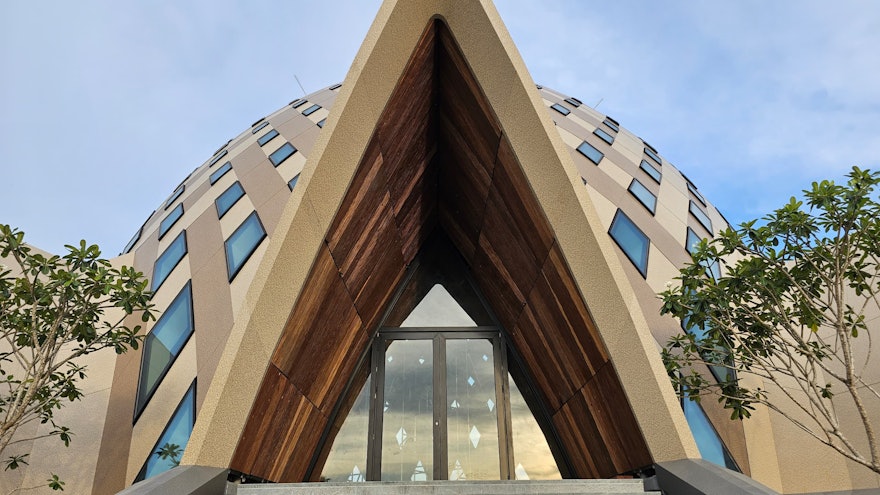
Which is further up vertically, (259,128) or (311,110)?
(311,110)

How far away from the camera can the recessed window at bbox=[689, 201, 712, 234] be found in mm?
14502

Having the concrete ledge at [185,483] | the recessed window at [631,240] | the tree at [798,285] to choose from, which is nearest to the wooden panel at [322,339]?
the concrete ledge at [185,483]

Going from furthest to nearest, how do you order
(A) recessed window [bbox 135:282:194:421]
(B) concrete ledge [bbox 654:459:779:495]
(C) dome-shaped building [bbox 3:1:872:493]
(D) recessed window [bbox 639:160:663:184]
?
(D) recessed window [bbox 639:160:663:184] < (A) recessed window [bbox 135:282:194:421] < (C) dome-shaped building [bbox 3:1:872:493] < (B) concrete ledge [bbox 654:459:779:495]

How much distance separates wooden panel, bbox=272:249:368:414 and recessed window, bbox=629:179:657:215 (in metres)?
8.46

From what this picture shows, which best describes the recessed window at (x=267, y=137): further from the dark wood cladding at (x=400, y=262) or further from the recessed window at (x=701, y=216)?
the recessed window at (x=701, y=216)

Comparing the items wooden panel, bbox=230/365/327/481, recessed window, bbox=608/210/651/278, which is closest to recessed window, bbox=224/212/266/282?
wooden panel, bbox=230/365/327/481

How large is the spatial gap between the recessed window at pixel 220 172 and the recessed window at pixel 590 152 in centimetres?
1051

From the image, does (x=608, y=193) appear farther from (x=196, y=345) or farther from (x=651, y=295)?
(x=196, y=345)

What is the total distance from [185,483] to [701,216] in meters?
14.8

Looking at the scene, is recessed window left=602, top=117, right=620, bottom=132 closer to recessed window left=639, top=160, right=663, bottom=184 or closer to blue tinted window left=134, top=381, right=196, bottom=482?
recessed window left=639, top=160, right=663, bottom=184

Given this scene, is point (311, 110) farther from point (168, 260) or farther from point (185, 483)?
point (185, 483)

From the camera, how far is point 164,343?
34.6 feet

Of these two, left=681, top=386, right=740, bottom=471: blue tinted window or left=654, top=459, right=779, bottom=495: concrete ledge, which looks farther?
left=681, top=386, right=740, bottom=471: blue tinted window

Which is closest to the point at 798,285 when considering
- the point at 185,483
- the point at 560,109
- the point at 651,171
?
the point at 185,483
